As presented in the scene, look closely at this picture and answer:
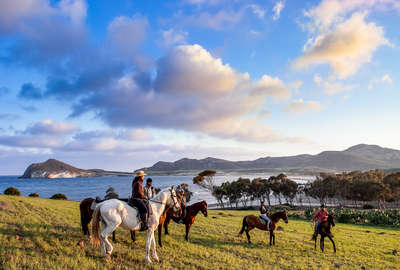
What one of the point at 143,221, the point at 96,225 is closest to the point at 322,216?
the point at 143,221

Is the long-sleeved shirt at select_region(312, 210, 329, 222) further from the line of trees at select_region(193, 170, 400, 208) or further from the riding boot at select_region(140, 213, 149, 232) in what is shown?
the line of trees at select_region(193, 170, 400, 208)

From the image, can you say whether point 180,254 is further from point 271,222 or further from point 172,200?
point 271,222

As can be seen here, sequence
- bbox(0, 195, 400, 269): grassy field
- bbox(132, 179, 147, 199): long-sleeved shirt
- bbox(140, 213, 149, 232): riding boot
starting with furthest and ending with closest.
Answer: bbox(132, 179, 147, 199): long-sleeved shirt
bbox(140, 213, 149, 232): riding boot
bbox(0, 195, 400, 269): grassy field

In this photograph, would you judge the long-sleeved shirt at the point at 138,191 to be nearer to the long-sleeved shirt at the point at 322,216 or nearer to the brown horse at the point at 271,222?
the brown horse at the point at 271,222

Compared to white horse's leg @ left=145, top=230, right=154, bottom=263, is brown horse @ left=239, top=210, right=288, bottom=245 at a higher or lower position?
lower

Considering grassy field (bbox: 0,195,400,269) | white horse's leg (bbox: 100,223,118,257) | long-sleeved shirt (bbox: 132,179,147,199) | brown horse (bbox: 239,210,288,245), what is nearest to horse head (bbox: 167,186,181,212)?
long-sleeved shirt (bbox: 132,179,147,199)

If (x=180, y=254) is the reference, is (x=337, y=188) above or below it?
below

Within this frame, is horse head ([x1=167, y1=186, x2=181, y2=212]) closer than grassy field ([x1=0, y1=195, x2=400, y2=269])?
No

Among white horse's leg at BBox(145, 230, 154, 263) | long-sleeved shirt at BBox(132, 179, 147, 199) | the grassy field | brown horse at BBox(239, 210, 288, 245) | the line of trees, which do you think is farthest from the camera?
the line of trees

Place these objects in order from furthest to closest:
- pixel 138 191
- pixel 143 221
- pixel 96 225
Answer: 1. pixel 138 191
2. pixel 143 221
3. pixel 96 225

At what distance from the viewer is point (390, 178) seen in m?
56.0

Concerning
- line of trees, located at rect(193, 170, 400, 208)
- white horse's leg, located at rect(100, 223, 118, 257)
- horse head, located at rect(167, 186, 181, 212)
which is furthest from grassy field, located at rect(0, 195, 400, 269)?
line of trees, located at rect(193, 170, 400, 208)

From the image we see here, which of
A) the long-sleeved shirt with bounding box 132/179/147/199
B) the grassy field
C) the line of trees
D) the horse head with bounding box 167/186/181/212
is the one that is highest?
the long-sleeved shirt with bounding box 132/179/147/199

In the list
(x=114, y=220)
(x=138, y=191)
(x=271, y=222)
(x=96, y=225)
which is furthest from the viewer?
(x=271, y=222)
